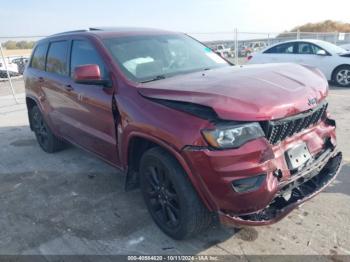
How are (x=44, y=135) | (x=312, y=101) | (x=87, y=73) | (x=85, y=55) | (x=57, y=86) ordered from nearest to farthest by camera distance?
(x=312, y=101)
(x=87, y=73)
(x=85, y=55)
(x=57, y=86)
(x=44, y=135)

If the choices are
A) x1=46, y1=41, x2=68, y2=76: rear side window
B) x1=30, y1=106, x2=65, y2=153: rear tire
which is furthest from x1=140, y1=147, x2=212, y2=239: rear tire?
x1=30, y1=106, x2=65, y2=153: rear tire

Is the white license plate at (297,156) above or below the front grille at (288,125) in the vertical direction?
below

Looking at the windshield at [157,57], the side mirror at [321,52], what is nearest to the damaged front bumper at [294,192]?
the windshield at [157,57]

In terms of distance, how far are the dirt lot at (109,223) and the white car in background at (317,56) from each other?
245 inches

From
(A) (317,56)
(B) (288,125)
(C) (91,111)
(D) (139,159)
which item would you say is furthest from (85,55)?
(A) (317,56)

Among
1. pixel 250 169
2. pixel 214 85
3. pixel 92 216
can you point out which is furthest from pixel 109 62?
pixel 250 169

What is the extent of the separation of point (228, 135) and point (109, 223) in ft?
5.51

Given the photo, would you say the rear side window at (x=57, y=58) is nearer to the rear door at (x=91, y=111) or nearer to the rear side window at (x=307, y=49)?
the rear door at (x=91, y=111)

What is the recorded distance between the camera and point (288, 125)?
2.71 metres

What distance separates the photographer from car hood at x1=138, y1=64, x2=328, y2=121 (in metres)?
2.49

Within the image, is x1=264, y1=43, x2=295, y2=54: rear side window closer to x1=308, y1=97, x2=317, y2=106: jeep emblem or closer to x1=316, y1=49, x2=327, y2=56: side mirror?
x1=316, y1=49, x2=327, y2=56: side mirror

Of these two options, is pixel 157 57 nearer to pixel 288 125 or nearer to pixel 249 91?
pixel 249 91

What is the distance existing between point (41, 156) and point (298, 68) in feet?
13.7

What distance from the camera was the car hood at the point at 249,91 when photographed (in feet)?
8.16
